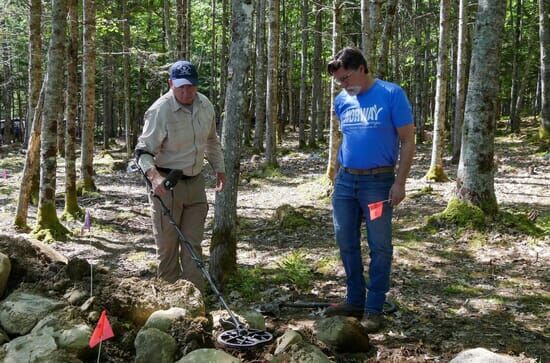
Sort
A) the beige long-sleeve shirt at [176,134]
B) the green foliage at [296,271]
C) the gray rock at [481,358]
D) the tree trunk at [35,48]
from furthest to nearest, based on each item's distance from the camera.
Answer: the tree trunk at [35,48] < the green foliage at [296,271] < the beige long-sleeve shirt at [176,134] < the gray rock at [481,358]

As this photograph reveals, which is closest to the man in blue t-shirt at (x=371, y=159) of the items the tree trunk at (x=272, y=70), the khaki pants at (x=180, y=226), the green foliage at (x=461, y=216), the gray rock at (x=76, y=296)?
the khaki pants at (x=180, y=226)

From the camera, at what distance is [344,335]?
4211mm

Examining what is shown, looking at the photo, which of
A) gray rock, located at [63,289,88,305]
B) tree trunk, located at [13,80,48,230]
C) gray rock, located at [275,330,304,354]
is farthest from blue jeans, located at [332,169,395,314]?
tree trunk, located at [13,80,48,230]

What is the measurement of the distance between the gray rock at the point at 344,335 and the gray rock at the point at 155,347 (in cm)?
123

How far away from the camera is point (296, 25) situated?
37344mm

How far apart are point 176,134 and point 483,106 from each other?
5.18 metres

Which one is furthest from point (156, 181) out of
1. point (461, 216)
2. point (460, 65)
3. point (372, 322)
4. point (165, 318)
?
point (460, 65)

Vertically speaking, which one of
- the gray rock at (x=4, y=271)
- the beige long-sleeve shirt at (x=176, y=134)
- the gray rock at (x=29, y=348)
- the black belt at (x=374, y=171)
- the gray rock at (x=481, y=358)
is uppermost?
the beige long-sleeve shirt at (x=176, y=134)

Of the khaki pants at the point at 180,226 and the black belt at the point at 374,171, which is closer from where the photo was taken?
the black belt at the point at 374,171

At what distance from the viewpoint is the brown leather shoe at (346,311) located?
4934 millimetres

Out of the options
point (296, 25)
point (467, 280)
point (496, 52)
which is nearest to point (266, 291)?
point (467, 280)

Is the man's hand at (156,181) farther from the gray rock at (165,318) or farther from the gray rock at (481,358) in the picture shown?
the gray rock at (481,358)

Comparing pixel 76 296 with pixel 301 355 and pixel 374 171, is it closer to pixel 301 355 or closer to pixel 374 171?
pixel 301 355

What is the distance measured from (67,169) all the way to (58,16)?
340cm
